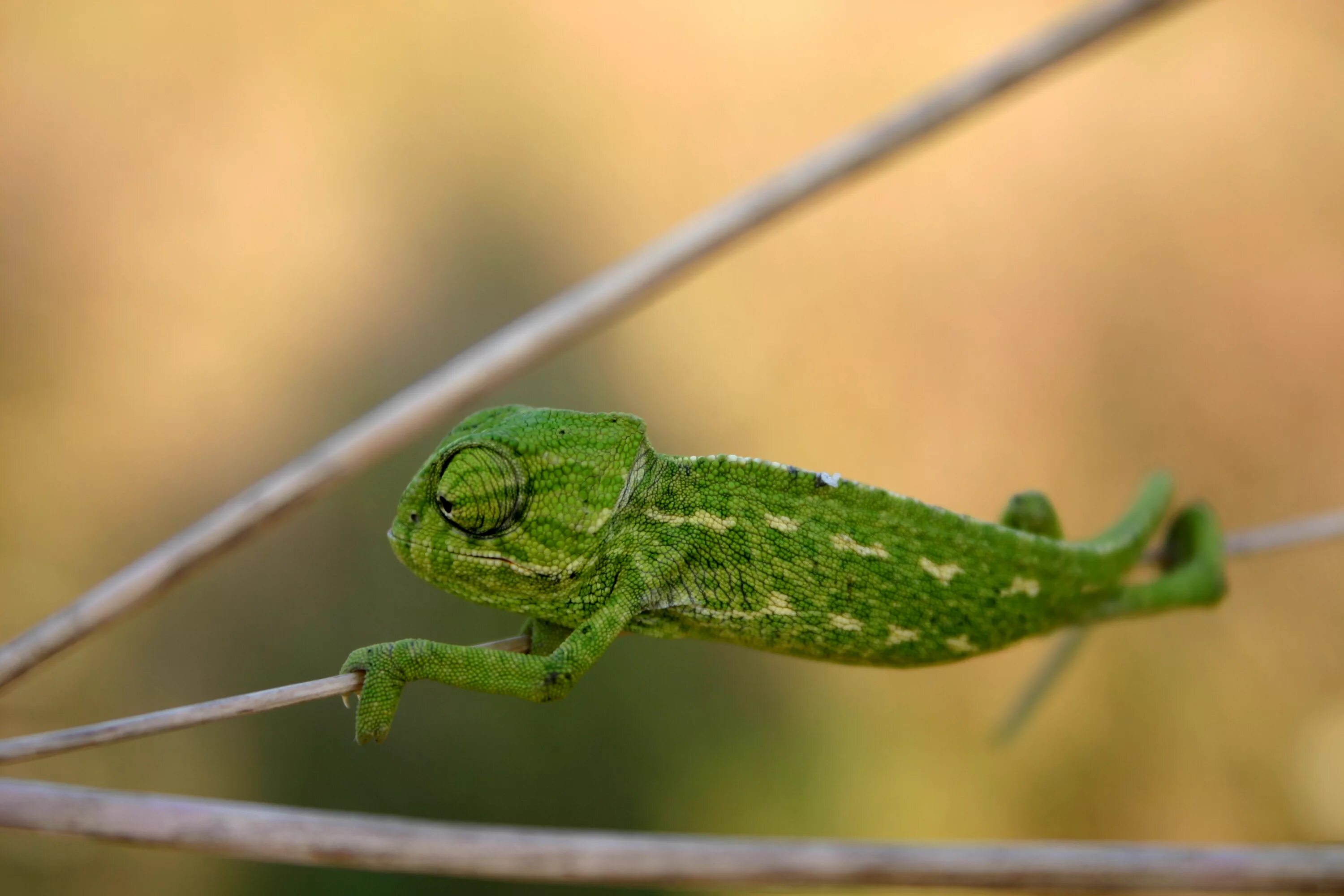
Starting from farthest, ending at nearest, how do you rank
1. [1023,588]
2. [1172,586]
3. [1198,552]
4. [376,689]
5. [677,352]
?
[677,352] < [1198,552] < [1172,586] < [1023,588] < [376,689]

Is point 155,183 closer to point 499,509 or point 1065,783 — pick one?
point 499,509

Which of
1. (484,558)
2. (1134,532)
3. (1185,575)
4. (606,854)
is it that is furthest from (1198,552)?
(606,854)

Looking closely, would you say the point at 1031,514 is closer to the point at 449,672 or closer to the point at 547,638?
the point at 547,638

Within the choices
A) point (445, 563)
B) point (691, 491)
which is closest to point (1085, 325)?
point (691, 491)

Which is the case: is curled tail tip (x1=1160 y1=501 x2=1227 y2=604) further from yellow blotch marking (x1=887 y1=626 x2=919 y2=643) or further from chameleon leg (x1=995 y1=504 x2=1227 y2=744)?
yellow blotch marking (x1=887 y1=626 x2=919 y2=643)

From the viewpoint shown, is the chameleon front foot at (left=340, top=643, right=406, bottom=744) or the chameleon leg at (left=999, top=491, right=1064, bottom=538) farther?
the chameleon leg at (left=999, top=491, right=1064, bottom=538)

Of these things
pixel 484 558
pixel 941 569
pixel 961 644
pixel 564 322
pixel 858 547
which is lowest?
pixel 961 644

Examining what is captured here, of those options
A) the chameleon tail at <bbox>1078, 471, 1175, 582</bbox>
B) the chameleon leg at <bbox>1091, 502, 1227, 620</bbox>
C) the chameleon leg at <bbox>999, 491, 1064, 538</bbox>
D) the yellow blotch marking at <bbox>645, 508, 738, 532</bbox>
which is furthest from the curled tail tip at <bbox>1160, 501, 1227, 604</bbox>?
the yellow blotch marking at <bbox>645, 508, 738, 532</bbox>
